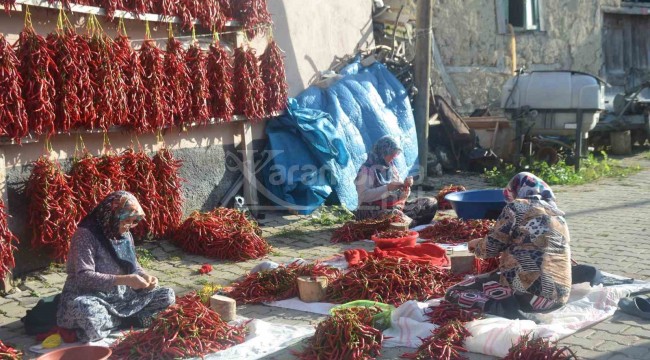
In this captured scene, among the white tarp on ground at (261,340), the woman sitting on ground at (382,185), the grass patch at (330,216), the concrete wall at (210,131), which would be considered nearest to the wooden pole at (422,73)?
the concrete wall at (210,131)

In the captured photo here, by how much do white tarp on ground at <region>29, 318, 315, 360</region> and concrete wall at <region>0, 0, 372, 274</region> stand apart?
7.18 ft

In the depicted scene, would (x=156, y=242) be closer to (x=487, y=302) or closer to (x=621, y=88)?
(x=487, y=302)

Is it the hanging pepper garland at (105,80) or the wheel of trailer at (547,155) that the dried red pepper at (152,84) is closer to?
the hanging pepper garland at (105,80)

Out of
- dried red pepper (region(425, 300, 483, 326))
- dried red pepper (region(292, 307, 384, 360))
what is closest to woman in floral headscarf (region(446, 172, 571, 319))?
dried red pepper (region(425, 300, 483, 326))

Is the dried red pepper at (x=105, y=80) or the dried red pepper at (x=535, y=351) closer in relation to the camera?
the dried red pepper at (x=535, y=351)

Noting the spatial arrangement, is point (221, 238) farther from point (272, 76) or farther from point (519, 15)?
point (519, 15)

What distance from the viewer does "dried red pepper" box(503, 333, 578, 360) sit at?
4457 mm

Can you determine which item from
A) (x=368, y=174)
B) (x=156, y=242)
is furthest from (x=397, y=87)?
(x=156, y=242)

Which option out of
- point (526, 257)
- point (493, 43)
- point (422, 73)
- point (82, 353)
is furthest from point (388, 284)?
point (493, 43)

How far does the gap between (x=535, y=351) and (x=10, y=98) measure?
4.67m

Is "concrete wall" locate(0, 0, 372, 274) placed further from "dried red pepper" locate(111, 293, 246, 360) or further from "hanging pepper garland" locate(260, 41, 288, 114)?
"dried red pepper" locate(111, 293, 246, 360)

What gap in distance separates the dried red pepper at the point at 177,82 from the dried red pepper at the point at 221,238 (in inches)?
45.5

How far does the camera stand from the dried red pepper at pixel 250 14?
9539mm

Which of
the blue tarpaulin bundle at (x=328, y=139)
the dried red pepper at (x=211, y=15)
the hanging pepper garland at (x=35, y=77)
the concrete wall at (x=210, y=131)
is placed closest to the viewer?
the hanging pepper garland at (x=35, y=77)
